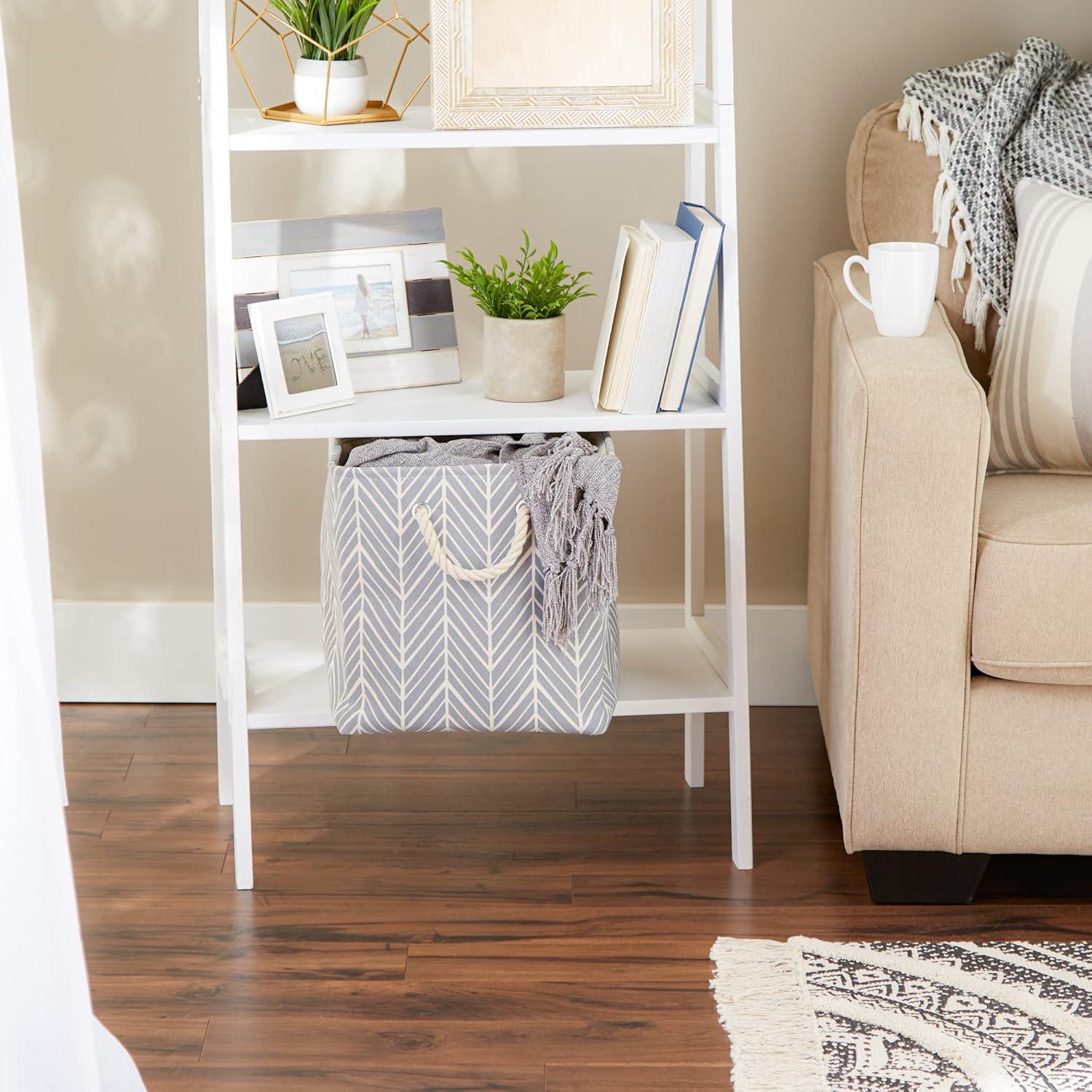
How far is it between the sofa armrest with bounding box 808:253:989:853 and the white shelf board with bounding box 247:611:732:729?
0.67 feet

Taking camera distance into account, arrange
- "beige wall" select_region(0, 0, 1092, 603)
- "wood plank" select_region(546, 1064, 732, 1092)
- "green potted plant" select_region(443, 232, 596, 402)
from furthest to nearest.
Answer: "beige wall" select_region(0, 0, 1092, 603) < "green potted plant" select_region(443, 232, 596, 402) < "wood plank" select_region(546, 1064, 732, 1092)

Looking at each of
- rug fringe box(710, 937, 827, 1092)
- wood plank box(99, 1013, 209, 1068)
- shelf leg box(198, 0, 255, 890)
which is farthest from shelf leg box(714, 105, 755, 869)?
wood plank box(99, 1013, 209, 1068)

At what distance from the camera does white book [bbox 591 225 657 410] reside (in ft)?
5.19

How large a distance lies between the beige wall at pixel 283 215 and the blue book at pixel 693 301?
1.55ft

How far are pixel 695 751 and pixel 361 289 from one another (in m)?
0.81

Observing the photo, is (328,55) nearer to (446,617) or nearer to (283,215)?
(283,215)

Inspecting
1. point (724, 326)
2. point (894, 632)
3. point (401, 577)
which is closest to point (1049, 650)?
point (894, 632)

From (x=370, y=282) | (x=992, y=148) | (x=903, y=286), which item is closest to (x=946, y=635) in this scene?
(x=903, y=286)

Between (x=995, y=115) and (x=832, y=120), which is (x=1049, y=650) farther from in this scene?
(x=832, y=120)

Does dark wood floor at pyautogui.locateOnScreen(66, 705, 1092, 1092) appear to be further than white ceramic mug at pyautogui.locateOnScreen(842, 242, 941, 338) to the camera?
No

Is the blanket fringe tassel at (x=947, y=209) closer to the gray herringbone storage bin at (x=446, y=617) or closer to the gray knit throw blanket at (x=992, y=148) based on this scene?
the gray knit throw blanket at (x=992, y=148)

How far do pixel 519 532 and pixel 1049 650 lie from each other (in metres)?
0.61

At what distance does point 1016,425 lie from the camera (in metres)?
1.72

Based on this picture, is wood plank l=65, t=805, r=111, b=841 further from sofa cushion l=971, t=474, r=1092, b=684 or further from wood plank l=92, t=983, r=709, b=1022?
sofa cushion l=971, t=474, r=1092, b=684
